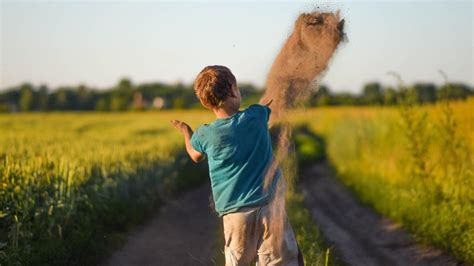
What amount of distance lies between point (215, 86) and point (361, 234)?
750cm

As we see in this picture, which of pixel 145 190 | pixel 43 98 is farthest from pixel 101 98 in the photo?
pixel 145 190

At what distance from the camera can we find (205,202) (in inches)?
585

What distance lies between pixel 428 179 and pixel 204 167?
7567 millimetres

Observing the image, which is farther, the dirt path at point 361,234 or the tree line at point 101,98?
the tree line at point 101,98

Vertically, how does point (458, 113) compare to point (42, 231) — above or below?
A: above

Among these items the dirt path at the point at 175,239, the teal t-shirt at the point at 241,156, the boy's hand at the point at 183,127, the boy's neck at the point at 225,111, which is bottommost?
the dirt path at the point at 175,239

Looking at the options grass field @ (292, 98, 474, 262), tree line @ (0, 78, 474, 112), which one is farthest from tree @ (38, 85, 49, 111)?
grass field @ (292, 98, 474, 262)

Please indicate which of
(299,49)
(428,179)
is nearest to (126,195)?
(428,179)

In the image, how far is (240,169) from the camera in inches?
204

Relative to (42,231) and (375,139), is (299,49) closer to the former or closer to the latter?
(42,231)

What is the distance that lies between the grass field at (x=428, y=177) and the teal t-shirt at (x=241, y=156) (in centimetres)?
99

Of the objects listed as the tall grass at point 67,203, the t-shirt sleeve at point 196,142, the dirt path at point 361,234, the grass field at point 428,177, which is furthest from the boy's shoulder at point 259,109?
the dirt path at point 361,234

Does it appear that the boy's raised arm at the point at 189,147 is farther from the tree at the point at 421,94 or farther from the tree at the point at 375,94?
the tree at the point at 375,94

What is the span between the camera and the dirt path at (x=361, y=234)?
32.1 ft
